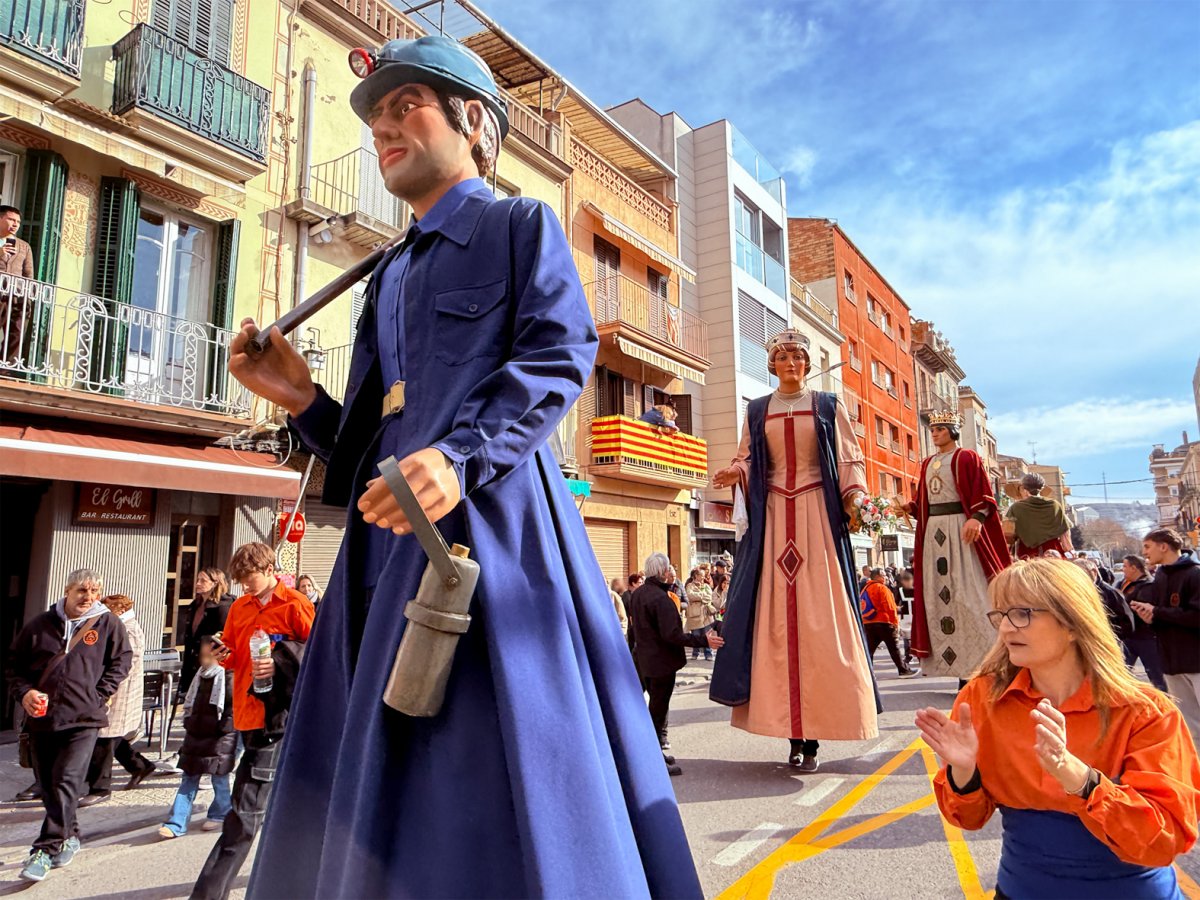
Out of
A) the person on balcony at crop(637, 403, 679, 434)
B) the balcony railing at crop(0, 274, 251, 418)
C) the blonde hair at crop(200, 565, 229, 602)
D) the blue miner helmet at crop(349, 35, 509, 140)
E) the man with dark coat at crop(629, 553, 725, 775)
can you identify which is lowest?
the man with dark coat at crop(629, 553, 725, 775)

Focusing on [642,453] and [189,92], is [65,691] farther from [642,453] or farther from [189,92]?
[642,453]

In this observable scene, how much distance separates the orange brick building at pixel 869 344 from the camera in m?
34.3

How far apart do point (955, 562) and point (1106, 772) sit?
3.48 meters

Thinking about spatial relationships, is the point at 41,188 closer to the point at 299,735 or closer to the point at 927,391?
the point at 299,735

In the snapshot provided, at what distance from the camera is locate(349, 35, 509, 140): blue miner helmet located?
6.26 ft

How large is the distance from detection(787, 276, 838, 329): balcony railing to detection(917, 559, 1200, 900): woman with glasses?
27304 mm

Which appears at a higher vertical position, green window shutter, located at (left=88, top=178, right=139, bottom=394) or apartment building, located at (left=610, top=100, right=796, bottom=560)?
apartment building, located at (left=610, top=100, right=796, bottom=560)

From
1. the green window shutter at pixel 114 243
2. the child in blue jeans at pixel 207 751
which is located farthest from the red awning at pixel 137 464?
the child in blue jeans at pixel 207 751

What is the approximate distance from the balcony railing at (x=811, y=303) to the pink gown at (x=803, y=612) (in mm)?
24799

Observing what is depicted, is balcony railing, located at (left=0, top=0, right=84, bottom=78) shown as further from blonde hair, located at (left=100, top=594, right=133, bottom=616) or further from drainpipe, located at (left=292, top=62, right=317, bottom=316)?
blonde hair, located at (left=100, top=594, right=133, bottom=616)

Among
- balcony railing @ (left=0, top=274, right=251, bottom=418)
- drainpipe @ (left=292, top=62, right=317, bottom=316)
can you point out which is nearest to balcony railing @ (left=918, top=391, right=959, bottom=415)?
drainpipe @ (left=292, top=62, right=317, bottom=316)

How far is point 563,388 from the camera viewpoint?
1.59 metres

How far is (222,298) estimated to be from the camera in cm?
1185

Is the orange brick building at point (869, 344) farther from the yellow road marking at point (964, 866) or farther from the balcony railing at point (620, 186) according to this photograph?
Answer: the yellow road marking at point (964, 866)
